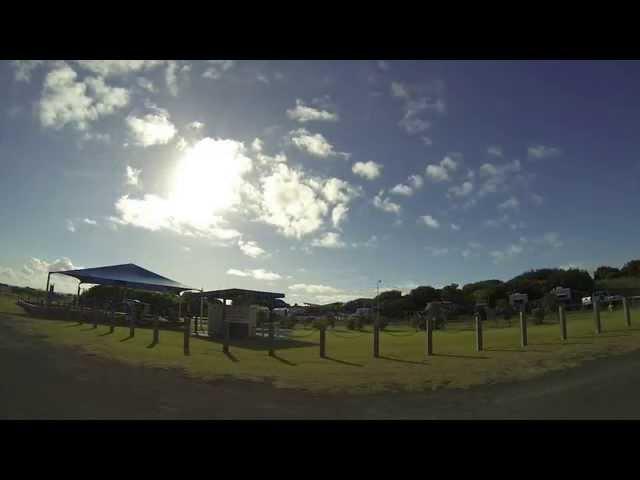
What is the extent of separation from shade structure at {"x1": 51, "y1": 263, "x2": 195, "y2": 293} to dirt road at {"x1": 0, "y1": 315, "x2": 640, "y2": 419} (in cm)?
2588

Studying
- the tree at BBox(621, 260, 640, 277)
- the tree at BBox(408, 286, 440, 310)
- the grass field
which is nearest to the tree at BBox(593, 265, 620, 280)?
the tree at BBox(621, 260, 640, 277)

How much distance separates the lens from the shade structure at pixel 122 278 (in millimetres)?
33094

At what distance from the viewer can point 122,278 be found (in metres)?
34.1

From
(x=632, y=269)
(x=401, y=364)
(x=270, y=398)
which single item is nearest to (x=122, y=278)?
(x=401, y=364)

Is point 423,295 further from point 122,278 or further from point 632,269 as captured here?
point 122,278

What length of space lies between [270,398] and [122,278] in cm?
3131

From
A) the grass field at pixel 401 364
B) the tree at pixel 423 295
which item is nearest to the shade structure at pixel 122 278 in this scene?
the grass field at pixel 401 364

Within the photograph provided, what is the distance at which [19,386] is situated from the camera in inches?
283

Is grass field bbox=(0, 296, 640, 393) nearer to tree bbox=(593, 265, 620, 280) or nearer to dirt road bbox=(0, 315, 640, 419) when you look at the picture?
dirt road bbox=(0, 315, 640, 419)

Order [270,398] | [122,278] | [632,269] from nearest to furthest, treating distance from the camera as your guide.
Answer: [270,398] → [122,278] → [632,269]

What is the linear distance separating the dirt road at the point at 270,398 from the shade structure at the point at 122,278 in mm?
25883
